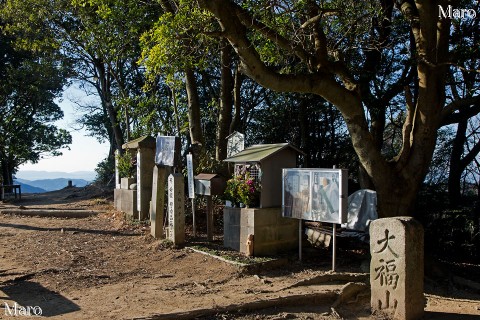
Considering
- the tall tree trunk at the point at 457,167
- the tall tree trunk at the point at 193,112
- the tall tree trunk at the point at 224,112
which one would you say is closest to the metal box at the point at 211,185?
the tall tree trunk at the point at 224,112

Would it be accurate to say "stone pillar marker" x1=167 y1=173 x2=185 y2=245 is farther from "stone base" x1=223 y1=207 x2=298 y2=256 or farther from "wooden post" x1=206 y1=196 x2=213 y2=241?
"stone base" x1=223 y1=207 x2=298 y2=256

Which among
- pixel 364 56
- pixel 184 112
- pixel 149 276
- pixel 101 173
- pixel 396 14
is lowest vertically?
pixel 149 276

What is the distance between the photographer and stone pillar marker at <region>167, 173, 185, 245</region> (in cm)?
977

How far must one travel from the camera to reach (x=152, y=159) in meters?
13.2

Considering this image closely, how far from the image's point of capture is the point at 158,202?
10.5 meters

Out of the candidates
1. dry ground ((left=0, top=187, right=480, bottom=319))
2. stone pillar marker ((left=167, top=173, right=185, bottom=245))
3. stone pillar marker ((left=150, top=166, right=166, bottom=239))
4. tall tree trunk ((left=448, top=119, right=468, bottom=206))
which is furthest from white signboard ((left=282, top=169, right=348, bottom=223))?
tall tree trunk ((left=448, top=119, right=468, bottom=206))

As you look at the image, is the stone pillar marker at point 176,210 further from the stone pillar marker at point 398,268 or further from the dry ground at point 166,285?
the stone pillar marker at point 398,268

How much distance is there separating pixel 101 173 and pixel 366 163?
21.2 metres

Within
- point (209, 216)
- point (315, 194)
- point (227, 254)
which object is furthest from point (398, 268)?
point (209, 216)

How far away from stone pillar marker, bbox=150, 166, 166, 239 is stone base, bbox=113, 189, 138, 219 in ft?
9.05

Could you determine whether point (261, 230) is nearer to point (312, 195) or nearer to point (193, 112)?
point (312, 195)

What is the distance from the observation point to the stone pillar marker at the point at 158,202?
1052 cm

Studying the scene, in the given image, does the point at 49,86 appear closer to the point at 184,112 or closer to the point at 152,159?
the point at 184,112

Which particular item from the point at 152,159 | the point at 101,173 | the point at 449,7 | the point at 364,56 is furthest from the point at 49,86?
the point at 449,7
